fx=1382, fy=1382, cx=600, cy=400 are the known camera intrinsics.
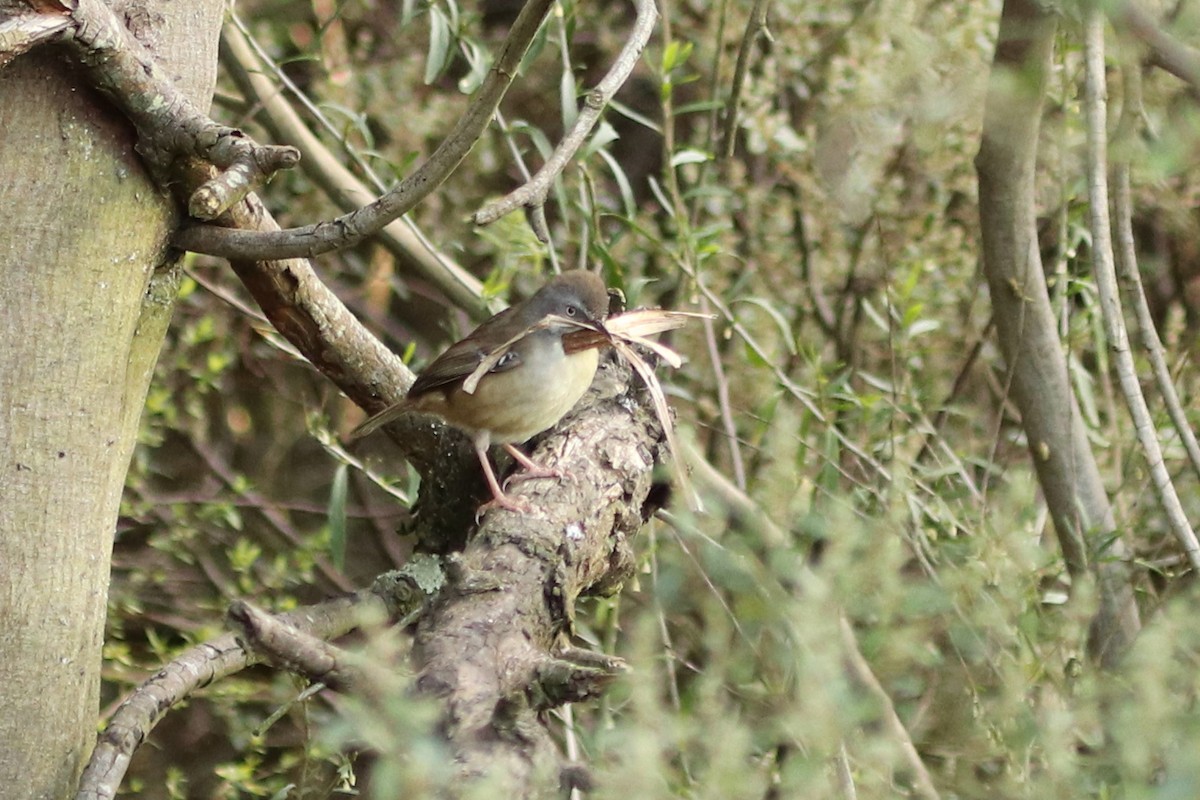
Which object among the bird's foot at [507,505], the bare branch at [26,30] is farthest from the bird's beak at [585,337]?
the bare branch at [26,30]

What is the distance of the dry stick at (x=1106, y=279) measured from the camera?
2.24 metres

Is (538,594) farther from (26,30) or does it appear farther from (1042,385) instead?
(1042,385)

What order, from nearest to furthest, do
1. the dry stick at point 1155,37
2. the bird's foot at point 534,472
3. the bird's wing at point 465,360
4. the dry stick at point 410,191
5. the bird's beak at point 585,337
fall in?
the dry stick at point 1155,37
the dry stick at point 410,191
the bird's foot at point 534,472
the bird's beak at point 585,337
the bird's wing at point 465,360

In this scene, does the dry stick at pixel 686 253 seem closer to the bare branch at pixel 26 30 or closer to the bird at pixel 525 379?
the bird at pixel 525 379

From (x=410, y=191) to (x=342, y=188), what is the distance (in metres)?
1.92

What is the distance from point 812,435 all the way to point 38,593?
9.42 ft

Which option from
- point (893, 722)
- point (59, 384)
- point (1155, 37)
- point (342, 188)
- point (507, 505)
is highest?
point (1155, 37)

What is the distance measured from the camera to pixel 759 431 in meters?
3.90

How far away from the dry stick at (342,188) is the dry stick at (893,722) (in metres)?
1.46

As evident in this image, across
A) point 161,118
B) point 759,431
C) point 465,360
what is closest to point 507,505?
point 161,118

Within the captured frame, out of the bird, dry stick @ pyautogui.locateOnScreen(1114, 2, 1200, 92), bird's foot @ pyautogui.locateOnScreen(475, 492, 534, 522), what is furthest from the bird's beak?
dry stick @ pyautogui.locateOnScreen(1114, 2, 1200, 92)

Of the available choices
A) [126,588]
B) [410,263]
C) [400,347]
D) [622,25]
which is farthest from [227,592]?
[622,25]

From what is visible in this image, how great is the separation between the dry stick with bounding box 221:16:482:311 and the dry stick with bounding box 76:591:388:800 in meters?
1.69

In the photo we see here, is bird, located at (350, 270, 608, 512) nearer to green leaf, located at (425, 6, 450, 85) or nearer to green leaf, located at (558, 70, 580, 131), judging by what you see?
→ green leaf, located at (558, 70, 580, 131)
